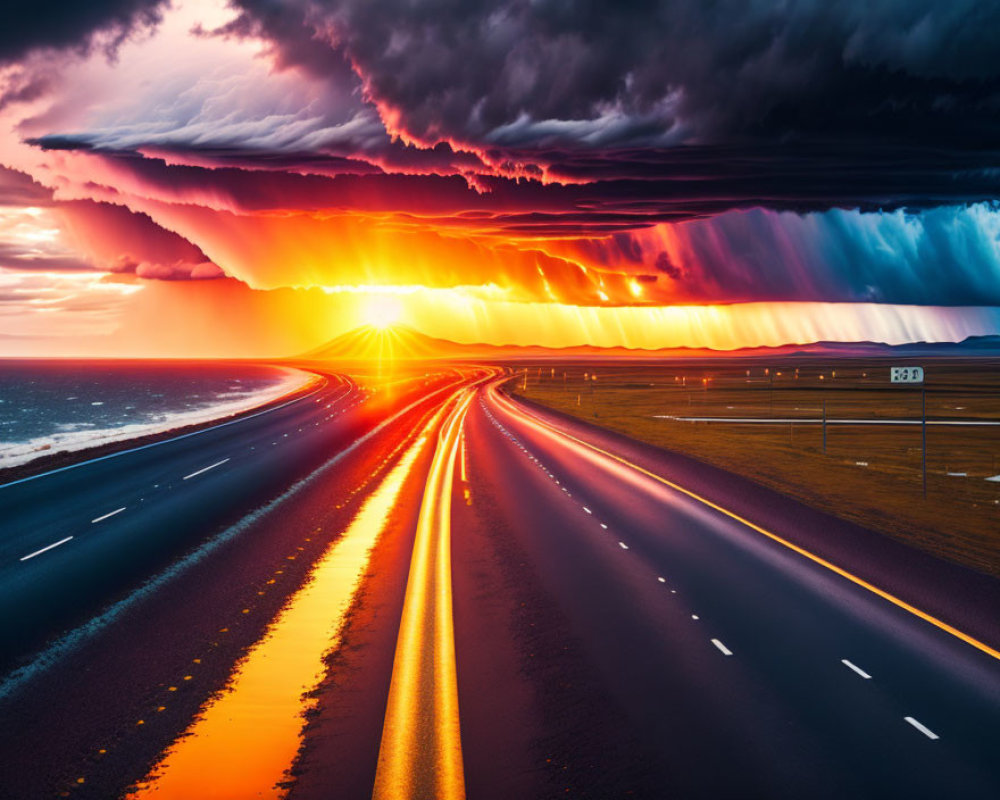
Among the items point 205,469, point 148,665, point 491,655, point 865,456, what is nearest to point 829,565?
point 491,655

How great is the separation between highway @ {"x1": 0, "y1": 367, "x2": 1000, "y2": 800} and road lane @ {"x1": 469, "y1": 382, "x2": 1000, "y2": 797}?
44 millimetres

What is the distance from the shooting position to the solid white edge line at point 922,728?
915 cm

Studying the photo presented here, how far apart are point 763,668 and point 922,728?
7.31 feet

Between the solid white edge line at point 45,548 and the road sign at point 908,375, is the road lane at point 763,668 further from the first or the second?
the solid white edge line at point 45,548

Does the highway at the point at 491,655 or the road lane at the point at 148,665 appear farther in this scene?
the road lane at the point at 148,665

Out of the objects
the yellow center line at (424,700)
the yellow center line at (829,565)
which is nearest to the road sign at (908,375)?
the yellow center line at (829,565)

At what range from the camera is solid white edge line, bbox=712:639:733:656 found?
11843 mm

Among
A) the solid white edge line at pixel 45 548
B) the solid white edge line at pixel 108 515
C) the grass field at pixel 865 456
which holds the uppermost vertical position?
the grass field at pixel 865 456

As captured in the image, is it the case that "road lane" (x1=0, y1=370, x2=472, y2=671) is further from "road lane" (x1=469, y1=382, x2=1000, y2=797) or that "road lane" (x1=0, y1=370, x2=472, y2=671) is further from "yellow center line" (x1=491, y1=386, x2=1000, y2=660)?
"yellow center line" (x1=491, y1=386, x2=1000, y2=660)

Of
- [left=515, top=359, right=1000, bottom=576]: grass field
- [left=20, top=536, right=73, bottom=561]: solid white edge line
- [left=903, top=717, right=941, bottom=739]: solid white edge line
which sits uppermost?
[left=903, top=717, right=941, bottom=739]: solid white edge line

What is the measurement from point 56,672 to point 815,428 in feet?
196

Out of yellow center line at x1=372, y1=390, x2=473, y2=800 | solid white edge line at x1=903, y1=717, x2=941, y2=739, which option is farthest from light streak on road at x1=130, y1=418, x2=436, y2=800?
solid white edge line at x1=903, y1=717, x2=941, y2=739

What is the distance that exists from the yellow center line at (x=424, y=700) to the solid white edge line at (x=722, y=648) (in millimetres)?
3715

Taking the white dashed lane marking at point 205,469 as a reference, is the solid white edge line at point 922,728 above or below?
above
